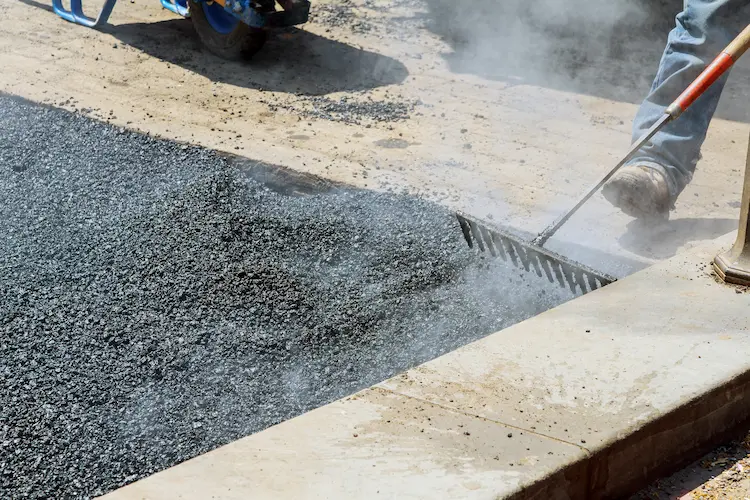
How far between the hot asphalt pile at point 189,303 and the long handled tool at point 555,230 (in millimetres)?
128

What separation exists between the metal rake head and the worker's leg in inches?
22.1

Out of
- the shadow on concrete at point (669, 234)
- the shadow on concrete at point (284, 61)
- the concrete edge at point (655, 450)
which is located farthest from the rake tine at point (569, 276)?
the shadow on concrete at point (284, 61)

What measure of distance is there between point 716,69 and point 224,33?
3.82 metres

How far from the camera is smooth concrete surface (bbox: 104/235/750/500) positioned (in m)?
1.99

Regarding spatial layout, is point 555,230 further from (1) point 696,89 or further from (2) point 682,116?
(2) point 682,116

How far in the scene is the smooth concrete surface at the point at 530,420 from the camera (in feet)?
6.52

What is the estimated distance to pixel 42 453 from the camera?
8.82ft

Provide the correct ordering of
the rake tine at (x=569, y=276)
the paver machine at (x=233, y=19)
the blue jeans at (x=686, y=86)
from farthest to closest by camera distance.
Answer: the paver machine at (x=233, y=19), the blue jeans at (x=686, y=86), the rake tine at (x=569, y=276)

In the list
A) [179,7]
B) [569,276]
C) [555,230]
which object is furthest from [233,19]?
[569,276]

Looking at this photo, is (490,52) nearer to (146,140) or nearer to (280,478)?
(146,140)

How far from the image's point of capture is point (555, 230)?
3.51 m

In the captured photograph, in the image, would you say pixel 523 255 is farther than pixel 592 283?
Yes

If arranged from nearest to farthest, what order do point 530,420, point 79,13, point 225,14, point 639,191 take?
point 530,420 → point 639,191 → point 225,14 → point 79,13

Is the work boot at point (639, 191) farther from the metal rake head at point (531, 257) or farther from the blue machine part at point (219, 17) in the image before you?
the blue machine part at point (219, 17)
